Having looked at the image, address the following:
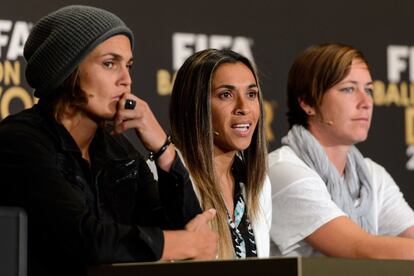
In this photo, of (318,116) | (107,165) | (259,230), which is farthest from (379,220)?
(107,165)

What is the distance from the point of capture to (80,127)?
205cm

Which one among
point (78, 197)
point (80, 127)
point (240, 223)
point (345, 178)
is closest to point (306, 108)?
point (345, 178)

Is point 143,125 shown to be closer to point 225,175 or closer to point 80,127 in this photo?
point 80,127

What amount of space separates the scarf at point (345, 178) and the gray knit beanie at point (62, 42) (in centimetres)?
115

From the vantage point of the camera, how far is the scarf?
3080mm

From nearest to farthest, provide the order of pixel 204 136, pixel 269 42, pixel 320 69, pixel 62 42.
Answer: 1. pixel 62 42
2. pixel 204 136
3. pixel 320 69
4. pixel 269 42

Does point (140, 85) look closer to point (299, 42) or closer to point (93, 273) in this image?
point (299, 42)

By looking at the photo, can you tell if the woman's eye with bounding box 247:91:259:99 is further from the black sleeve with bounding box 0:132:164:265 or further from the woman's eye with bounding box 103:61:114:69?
the black sleeve with bounding box 0:132:164:265

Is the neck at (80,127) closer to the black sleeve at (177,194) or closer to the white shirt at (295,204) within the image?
the black sleeve at (177,194)

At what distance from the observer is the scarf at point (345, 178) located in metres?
3.08

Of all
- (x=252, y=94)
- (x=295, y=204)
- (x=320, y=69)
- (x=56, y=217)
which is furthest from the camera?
(x=320, y=69)

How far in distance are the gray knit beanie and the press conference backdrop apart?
1120 millimetres

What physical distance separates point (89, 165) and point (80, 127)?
8cm

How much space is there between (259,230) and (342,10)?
5.34 feet
